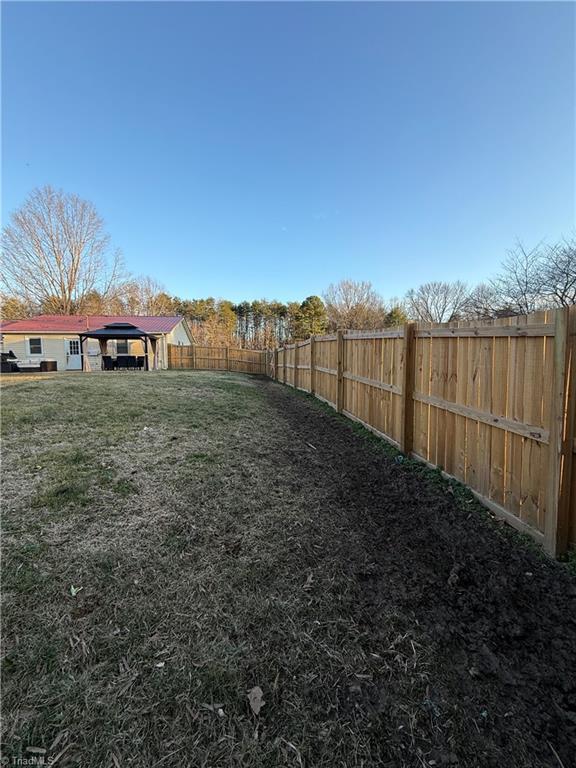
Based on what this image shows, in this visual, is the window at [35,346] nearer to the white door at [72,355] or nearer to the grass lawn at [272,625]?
the white door at [72,355]

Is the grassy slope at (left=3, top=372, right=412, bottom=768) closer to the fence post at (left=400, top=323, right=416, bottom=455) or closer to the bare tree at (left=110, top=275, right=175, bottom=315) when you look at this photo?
the fence post at (left=400, top=323, right=416, bottom=455)

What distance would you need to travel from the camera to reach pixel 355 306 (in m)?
36.4

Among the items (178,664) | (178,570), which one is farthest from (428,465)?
(178,664)

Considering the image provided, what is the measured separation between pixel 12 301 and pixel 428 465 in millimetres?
33331

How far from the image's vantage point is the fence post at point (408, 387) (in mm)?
4500

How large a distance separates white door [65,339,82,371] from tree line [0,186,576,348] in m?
8.64

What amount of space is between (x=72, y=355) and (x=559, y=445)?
83.0 ft

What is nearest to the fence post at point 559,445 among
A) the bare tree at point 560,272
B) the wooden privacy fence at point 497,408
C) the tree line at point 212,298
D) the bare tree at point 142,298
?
the wooden privacy fence at point 497,408

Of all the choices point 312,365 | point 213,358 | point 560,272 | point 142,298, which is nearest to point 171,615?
point 312,365

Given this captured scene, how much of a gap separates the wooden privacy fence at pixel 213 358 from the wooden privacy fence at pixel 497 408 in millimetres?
19099

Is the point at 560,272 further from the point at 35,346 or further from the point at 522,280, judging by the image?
the point at 35,346

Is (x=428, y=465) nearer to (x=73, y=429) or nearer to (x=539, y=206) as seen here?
(x=73, y=429)

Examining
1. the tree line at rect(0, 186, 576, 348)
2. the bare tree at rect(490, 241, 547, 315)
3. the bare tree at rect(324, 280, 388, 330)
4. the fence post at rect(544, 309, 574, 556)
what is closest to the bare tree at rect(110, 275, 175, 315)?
the tree line at rect(0, 186, 576, 348)

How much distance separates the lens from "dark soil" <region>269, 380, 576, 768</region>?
129cm
